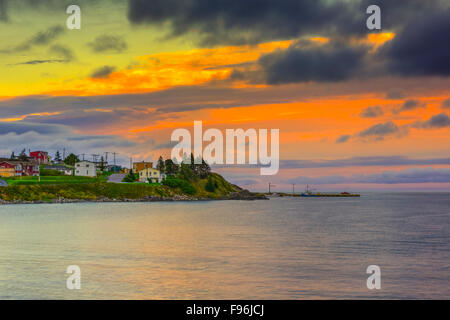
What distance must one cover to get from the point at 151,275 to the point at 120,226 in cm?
4783

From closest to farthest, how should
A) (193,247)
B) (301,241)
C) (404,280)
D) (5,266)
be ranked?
1. (404,280)
2. (5,266)
3. (193,247)
4. (301,241)

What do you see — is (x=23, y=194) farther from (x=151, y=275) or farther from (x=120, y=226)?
(x=151, y=275)

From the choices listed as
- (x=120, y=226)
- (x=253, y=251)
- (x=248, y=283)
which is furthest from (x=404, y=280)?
(x=120, y=226)

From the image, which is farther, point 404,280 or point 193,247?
point 193,247

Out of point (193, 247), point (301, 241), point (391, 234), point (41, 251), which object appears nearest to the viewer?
point (41, 251)

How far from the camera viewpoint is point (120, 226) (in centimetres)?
8350

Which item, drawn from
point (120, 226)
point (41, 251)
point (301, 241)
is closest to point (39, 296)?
point (41, 251)
